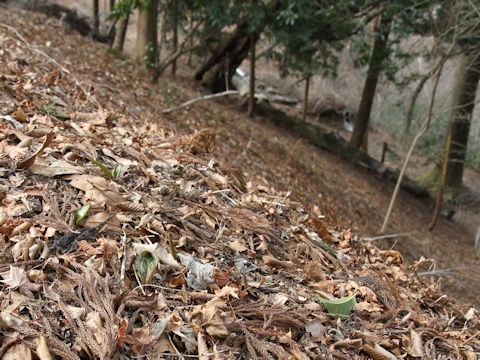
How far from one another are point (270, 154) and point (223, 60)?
12.9ft

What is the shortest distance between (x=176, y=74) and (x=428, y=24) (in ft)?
19.9

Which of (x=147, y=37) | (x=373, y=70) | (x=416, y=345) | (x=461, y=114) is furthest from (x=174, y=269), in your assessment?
(x=461, y=114)

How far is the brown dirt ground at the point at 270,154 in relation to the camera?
25.8 ft

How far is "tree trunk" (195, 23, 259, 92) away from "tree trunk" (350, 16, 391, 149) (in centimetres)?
283

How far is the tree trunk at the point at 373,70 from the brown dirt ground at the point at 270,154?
179 cm

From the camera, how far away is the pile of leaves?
1.78 metres

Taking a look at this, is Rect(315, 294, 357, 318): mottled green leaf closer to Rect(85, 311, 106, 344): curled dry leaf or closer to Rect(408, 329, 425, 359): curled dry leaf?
Rect(408, 329, 425, 359): curled dry leaf

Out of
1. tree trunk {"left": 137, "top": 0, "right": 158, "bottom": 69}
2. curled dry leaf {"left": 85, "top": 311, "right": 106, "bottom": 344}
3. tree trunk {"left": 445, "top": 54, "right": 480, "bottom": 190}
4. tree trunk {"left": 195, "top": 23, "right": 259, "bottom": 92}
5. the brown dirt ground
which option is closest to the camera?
curled dry leaf {"left": 85, "top": 311, "right": 106, "bottom": 344}

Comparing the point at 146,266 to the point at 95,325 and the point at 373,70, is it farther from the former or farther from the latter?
the point at 373,70

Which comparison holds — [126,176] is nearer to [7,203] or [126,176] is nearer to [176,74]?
[7,203]

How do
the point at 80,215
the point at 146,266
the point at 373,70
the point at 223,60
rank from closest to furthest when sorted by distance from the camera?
the point at 146,266 < the point at 80,215 < the point at 373,70 < the point at 223,60

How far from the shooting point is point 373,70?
11.6m

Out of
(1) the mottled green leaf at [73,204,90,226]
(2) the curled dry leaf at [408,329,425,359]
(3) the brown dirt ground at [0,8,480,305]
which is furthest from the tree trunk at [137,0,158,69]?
(2) the curled dry leaf at [408,329,425,359]

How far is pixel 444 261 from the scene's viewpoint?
32.2 feet
